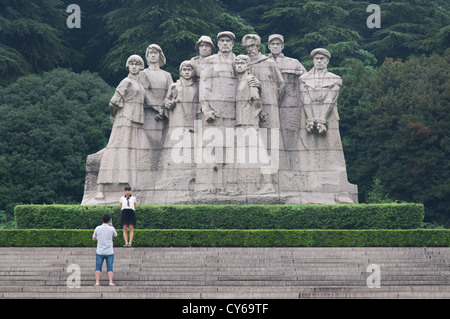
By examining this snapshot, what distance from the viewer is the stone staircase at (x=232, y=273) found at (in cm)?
1647

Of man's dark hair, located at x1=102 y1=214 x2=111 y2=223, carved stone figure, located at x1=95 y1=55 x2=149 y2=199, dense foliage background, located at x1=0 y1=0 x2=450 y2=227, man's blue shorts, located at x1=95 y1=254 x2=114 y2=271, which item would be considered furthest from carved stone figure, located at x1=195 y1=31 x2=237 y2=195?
dense foliage background, located at x1=0 y1=0 x2=450 y2=227

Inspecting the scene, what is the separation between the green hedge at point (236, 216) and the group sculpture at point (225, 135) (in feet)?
4.17

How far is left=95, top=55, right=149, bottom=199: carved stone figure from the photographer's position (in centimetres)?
2633

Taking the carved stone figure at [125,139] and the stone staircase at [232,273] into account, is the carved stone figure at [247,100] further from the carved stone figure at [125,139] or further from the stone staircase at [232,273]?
the stone staircase at [232,273]

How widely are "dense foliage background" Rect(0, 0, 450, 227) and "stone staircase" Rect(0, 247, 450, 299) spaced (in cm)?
1283

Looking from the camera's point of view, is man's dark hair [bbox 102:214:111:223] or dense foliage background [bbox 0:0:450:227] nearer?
man's dark hair [bbox 102:214:111:223]

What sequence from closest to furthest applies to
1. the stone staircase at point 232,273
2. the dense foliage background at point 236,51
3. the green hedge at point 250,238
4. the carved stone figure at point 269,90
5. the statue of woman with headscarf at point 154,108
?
1. the stone staircase at point 232,273
2. the green hedge at point 250,238
3. the carved stone figure at point 269,90
4. the statue of woman with headscarf at point 154,108
5. the dense foliage background at point 236,51

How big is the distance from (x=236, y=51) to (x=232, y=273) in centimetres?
2275

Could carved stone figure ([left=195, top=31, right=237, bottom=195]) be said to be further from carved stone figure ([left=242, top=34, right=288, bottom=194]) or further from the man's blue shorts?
the man's blue shorts

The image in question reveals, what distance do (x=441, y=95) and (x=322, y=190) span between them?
1172 centimetres

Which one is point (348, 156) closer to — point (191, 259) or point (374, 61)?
point (374, 61)

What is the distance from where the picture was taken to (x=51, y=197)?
35656 millimetres

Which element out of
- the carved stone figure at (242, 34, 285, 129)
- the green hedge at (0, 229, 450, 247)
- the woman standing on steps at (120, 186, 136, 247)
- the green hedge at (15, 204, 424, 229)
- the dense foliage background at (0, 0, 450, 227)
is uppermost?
the dense foliage background at (0, 0, 450, 227)

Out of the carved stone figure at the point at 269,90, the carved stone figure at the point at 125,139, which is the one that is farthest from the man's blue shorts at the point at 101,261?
the carved stone figure at the point at 269,90
